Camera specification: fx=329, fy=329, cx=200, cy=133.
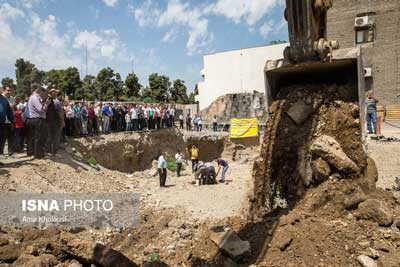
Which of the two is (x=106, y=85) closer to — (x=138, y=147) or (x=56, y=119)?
(x=138, y=147)

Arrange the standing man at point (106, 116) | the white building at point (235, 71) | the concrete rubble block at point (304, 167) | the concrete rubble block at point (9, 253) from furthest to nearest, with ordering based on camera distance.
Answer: the white building at point (235, 71) → the standing man at point (106, 116) → the concrete rubble block at point (304, 167) → the concrete rubble block at point (9, 253)

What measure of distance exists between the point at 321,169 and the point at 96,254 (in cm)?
342

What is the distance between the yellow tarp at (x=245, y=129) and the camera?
69.4 feet

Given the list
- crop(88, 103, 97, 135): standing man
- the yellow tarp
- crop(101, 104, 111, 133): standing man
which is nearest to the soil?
crop(88, 103, 97, 135): standing man

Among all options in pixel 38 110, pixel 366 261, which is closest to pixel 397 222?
pixel 366 261

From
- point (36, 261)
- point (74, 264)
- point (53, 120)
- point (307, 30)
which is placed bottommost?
point (74, 264)

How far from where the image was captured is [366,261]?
3.71 m

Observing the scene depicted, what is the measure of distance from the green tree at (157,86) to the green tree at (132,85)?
5.70 feet

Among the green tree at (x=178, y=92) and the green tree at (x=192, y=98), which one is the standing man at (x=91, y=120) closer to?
the green tree at (x=178, y=92)

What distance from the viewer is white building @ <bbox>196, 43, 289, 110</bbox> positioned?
29.7 meters

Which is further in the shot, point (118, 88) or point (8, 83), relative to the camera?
point (118, 88)

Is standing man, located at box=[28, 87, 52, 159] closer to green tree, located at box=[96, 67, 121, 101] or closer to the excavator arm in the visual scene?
the excavator arm

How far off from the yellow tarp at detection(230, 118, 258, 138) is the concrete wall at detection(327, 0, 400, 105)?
717 cm

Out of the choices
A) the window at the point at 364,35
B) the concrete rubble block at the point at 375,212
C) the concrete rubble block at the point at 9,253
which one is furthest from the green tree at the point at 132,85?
the concrete rubble block at the point at 375,212
